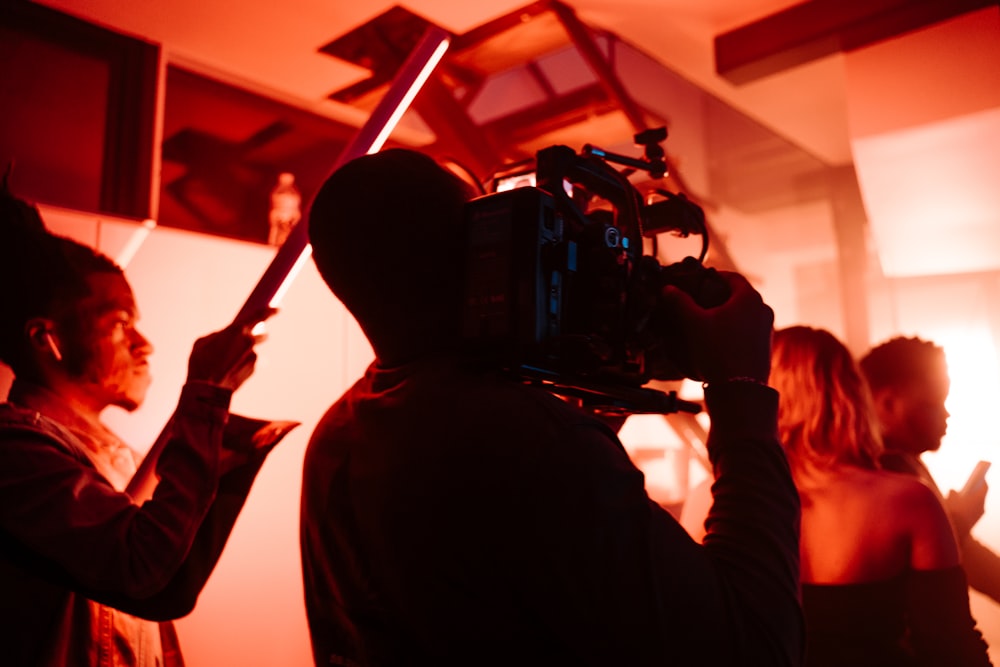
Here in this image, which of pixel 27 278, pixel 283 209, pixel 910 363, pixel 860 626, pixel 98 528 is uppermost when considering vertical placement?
pixel 283 209

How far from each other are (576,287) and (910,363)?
171 cm

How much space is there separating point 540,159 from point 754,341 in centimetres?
32

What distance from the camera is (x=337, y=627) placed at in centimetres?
79

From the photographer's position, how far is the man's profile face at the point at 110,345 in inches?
57.5

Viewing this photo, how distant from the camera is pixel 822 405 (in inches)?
62.0

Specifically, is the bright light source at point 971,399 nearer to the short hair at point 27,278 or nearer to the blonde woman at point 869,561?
the blonde woman at point 869,561

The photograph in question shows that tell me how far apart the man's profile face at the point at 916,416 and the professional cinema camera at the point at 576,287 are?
146 centimetres

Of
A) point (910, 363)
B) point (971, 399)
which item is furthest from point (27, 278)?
point (971, 399)

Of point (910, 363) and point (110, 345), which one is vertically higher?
point (110, 345)

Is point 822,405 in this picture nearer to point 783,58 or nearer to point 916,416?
point 916,416

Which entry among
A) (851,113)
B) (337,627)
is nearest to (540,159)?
(337,627)

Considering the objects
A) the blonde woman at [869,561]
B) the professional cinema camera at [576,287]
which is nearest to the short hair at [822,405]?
the blonde woman at [869,561]

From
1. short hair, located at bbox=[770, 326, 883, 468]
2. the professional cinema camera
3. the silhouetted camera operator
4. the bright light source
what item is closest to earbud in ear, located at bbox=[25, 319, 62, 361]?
the silhouetted camera operator

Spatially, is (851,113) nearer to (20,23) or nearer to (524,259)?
(524,259)
